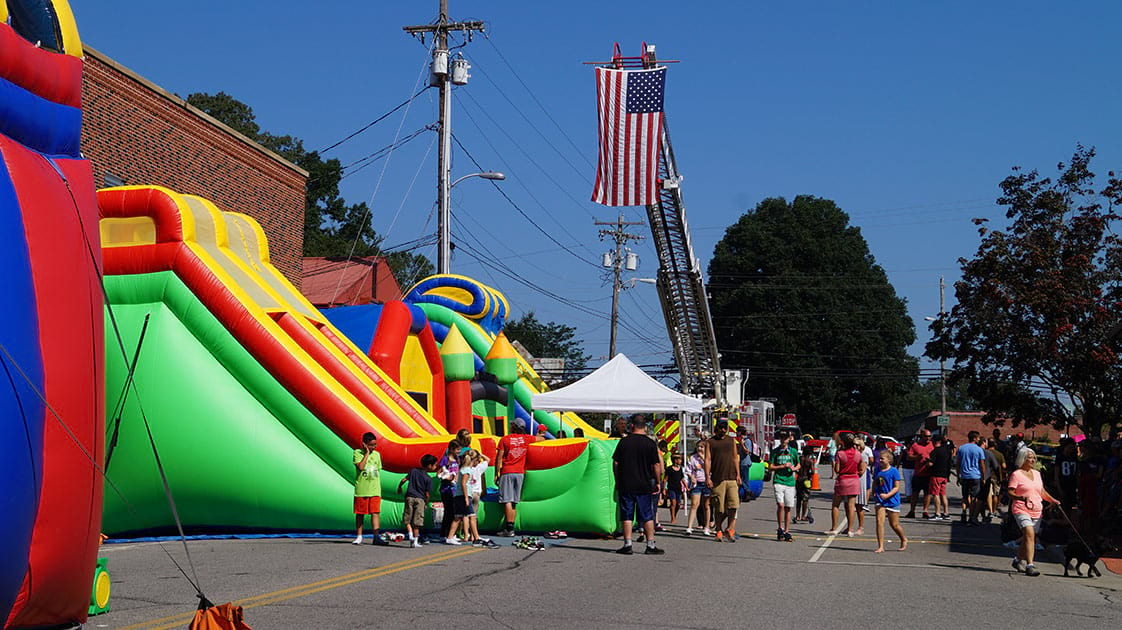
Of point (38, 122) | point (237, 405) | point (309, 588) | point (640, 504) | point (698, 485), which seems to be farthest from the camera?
point (698, 485)

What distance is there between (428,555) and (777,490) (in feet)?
16.9

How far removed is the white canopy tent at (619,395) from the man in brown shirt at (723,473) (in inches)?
174

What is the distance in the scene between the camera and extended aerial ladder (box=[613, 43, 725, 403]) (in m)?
25.0

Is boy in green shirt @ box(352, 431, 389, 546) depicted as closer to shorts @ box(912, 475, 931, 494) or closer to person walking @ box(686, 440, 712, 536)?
person walking @ box(686, 440, 712, 536)

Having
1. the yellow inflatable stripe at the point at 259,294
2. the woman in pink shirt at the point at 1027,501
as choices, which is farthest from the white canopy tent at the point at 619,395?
the woman in pink shirt at the point at 1027,501

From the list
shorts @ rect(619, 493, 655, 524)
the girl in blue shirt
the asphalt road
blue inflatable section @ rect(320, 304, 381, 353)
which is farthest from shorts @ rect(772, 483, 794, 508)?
blue inflatable section @ rect(320, 304, 381, 353)

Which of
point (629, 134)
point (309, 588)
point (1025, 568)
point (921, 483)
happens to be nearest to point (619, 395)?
point (629, 134)

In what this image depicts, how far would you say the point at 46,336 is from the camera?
6.88m

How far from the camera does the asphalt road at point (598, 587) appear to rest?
845 cm

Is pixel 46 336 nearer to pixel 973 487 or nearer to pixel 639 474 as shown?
pixel 639 474

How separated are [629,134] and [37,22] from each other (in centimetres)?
1528

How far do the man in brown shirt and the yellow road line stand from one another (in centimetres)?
401

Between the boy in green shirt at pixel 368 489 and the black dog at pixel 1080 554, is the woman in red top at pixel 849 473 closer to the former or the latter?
the black dog at pixel 1080 554

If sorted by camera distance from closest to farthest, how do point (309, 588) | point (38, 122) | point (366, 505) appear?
point (38, 122)
point (309, 588)
point (366, 505)
